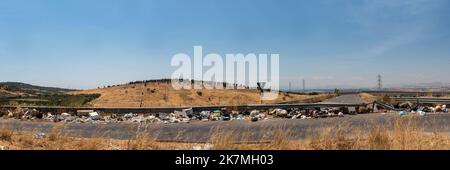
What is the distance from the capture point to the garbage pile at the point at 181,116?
21188 millimetres

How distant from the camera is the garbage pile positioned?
21.2 meters

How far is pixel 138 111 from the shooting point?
2447 cm

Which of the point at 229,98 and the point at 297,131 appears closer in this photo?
the point at 297,131

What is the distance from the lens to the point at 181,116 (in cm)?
2239

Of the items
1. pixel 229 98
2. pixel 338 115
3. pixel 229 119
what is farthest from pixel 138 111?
pixel 229 98
